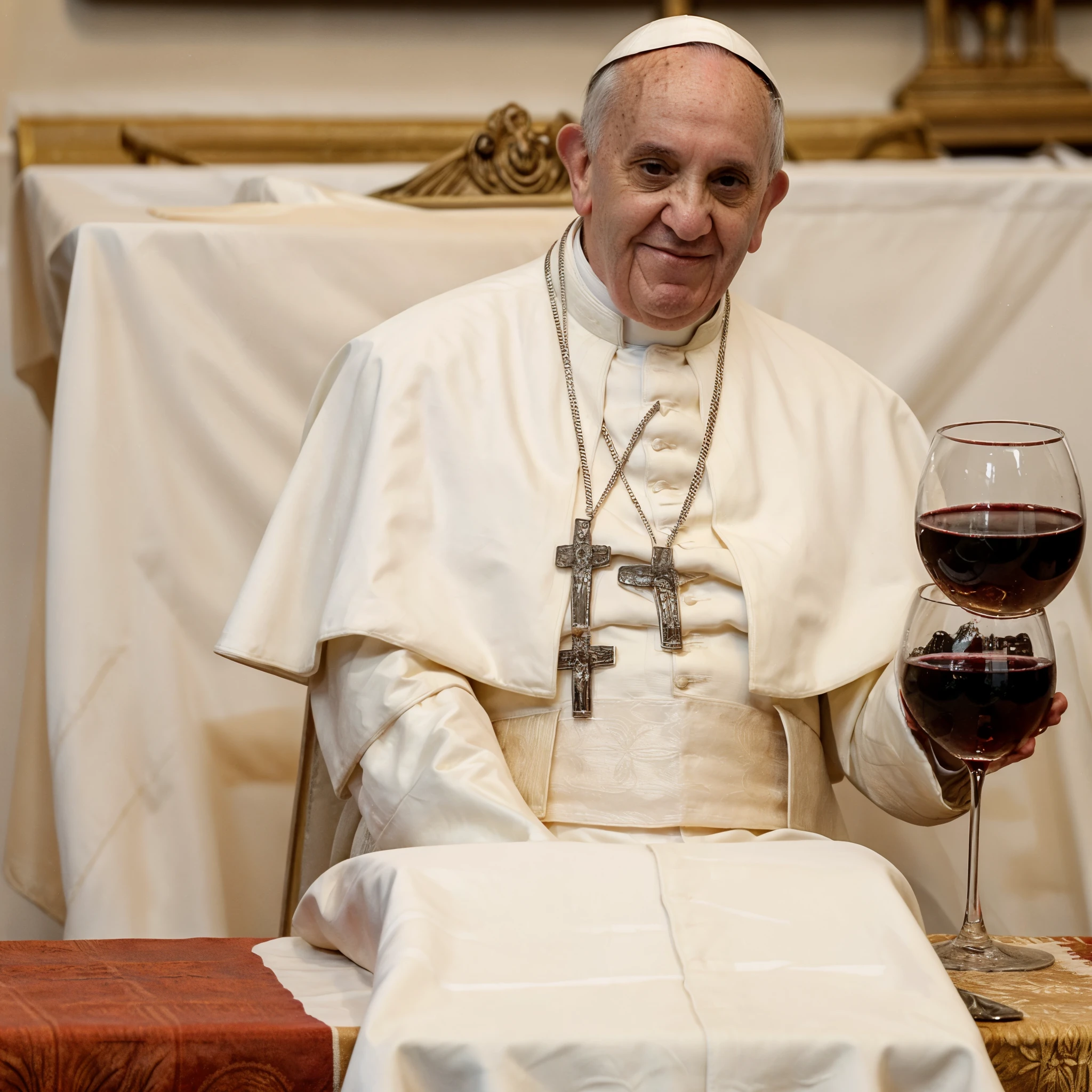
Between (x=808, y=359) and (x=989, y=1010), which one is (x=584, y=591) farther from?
(x=989, y=1010)

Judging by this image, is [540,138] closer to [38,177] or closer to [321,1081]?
[38,177]

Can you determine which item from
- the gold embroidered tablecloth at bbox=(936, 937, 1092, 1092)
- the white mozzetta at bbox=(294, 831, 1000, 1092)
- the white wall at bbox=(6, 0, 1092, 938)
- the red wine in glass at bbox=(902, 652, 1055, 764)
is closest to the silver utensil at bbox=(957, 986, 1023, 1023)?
the gold embroidered tablecloth at bbox=(936, 937, 1092, 1092)

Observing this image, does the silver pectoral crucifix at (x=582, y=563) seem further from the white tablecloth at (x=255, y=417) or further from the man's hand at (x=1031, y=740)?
the white tablecloth at (x=255, y=417)

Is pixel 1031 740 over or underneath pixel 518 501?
underneath

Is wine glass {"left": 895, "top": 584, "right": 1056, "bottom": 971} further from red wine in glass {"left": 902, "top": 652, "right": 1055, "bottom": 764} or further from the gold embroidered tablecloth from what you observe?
the gold embroidered tablecloth

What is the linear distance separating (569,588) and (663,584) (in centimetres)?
14

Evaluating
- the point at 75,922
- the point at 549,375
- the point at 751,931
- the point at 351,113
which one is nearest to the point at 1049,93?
the point at 351,113

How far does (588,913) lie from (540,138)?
2919 millimetres

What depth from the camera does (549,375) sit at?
2.55 meters

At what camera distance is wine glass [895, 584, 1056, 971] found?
161 centimetres

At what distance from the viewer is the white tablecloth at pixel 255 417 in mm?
3049

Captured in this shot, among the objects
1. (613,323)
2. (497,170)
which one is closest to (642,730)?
(613,323)

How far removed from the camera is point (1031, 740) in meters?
1.75

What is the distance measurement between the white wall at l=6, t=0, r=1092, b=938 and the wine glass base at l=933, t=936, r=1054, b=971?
4.76 meters
